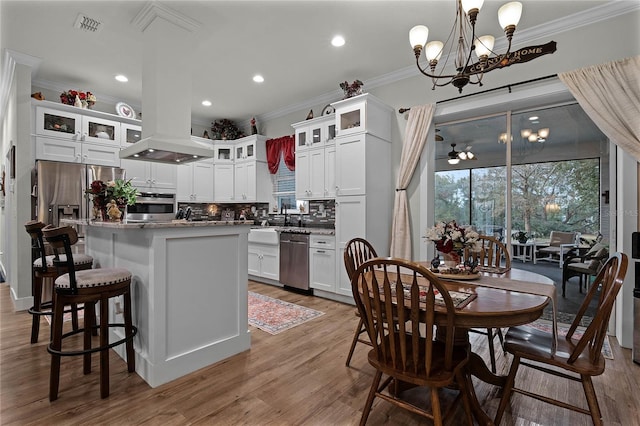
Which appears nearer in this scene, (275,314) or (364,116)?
(275,314)

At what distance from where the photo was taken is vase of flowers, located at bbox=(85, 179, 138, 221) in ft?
8.79

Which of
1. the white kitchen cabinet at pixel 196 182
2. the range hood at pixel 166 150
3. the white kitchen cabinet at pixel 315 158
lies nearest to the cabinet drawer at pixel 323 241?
the white kitchen cabinet at pixel 315 158

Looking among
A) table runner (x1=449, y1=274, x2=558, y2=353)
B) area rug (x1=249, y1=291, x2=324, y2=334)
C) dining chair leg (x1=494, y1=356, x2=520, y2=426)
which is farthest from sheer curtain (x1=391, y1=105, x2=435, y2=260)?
dining chair leg (x1=494, y1=356, x2=520, y2=426)

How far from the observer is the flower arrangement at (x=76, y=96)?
4.36 metres

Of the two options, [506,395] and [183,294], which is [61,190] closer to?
[183,294]

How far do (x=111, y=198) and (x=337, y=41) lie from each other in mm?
2765

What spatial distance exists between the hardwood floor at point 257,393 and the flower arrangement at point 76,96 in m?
3.22

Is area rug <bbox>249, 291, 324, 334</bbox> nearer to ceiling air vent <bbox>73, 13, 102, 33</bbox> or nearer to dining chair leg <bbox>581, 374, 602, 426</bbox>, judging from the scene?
dining chair leg <bbox>581, 374, 602, 426</bbox>

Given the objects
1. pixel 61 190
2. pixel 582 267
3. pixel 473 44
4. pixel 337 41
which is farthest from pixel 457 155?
pixel 61 190

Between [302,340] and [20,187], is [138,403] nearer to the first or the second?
Result: [302,340]

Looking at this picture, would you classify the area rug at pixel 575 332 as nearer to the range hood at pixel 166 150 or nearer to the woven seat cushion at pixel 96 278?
the woven seat cushion at pixel 96 278

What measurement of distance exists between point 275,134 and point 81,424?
498cm

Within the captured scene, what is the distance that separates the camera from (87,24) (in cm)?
316

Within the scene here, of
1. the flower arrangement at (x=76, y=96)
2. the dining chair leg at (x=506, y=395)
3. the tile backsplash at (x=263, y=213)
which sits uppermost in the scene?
the flower arrangement at (x=76, y=96)
